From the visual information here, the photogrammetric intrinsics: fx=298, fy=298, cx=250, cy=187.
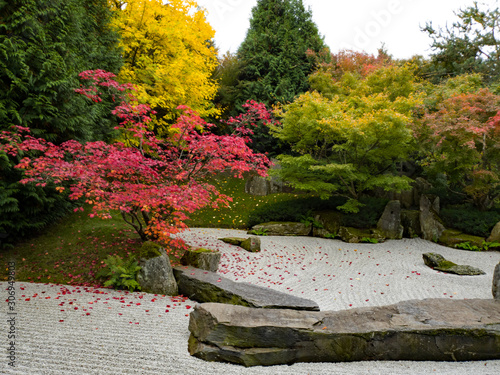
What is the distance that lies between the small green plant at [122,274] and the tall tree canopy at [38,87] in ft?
9.18

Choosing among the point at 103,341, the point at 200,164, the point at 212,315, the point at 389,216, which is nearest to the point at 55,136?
the point at 200,164

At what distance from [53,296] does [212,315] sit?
3.06 metres

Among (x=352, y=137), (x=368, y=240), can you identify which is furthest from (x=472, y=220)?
(x=352, y=137)

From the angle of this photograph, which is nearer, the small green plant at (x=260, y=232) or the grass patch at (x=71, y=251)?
the grass patch at (x=71, y=251)

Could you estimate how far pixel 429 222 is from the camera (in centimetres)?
1086

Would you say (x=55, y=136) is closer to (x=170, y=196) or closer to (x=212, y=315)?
(x=170, y=196)

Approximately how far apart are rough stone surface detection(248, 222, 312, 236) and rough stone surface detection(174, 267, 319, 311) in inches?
219

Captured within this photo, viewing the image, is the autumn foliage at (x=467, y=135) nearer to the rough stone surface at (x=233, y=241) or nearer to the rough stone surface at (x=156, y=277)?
the rough stone surface at (x=233, y=241)

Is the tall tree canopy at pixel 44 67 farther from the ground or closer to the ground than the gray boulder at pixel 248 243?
farther from the ground

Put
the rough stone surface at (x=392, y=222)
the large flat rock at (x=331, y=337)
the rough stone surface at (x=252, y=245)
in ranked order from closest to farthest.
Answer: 1. the large flat rock at (x=331, y=337)
2. the rough stone surface at (x=252, y=245)
3. the rough stone surface at (x=392, y=222)

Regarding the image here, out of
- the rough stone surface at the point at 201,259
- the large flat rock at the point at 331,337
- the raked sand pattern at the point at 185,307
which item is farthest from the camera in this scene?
the rough stone surface at the point at 201,259

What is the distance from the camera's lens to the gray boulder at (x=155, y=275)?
5.18 m

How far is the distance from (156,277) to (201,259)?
145 centimetres

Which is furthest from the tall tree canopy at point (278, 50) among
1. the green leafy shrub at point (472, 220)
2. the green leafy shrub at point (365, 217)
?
the green leafy shrub at point (472, 220)
